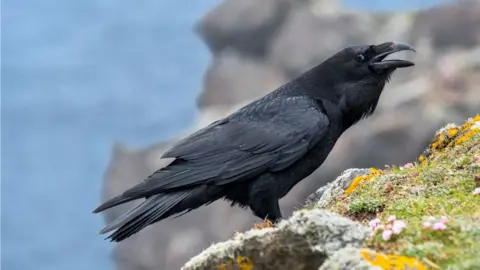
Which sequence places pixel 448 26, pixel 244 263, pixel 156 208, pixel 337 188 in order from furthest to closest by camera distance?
pixel 448 26, pixel 337 188, pixel 156 208, pixel 244 263

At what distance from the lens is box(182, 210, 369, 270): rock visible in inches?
111

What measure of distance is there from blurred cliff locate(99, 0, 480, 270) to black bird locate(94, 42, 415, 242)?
8.68 meters

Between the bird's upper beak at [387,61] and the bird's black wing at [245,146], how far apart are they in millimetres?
558

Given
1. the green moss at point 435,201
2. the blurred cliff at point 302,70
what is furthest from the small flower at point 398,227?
the blurred cliff at point 302,70

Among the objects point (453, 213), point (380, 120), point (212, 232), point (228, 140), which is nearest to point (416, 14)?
point (380, 120)

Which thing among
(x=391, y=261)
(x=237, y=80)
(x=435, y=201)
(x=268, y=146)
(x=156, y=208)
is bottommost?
(x=391, y=261)

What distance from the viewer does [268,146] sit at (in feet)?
17.0

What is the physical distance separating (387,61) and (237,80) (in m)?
15.6

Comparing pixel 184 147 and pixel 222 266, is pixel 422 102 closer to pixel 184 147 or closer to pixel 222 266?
pixel 184 147

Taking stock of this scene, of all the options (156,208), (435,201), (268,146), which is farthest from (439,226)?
(268,146)

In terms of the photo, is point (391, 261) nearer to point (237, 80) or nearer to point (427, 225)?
point (427, 225)

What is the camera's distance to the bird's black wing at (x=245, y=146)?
4.96 m

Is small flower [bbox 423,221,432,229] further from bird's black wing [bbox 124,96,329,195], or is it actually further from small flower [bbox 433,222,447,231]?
bird's black wing [bbox 124,96,329,195]

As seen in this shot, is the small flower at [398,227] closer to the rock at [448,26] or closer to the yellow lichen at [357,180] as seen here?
the yellow lichen at [357,180]
